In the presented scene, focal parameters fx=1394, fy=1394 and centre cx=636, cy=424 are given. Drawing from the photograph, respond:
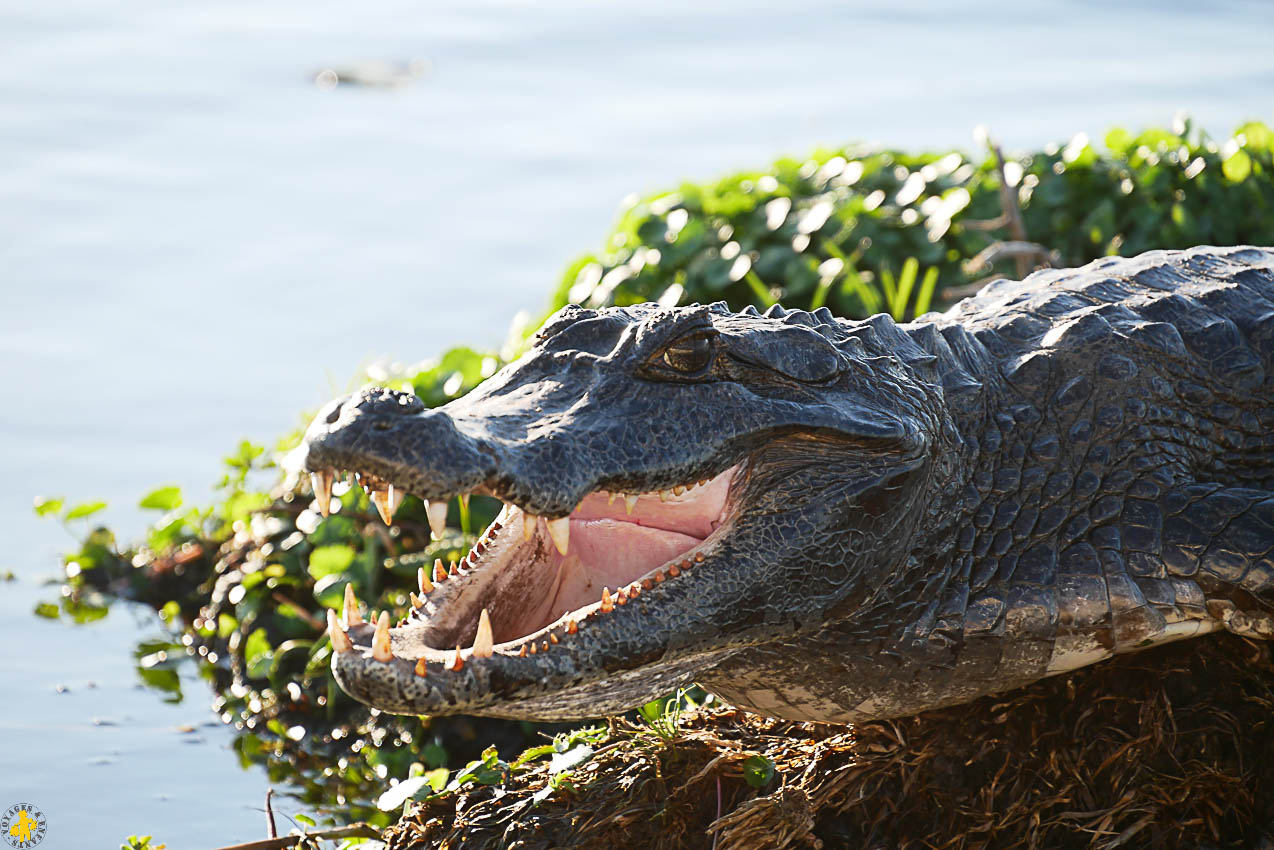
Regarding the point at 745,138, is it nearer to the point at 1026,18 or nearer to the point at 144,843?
the point at 1026,18

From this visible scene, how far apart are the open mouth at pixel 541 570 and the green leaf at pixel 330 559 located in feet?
5.91

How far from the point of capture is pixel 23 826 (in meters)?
3.79

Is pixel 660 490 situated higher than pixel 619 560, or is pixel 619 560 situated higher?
pixel 660 490

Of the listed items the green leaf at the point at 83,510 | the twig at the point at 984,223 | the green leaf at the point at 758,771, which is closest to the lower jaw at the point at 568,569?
the green leaf at the point at 758,771

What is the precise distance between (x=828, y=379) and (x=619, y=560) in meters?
0.59

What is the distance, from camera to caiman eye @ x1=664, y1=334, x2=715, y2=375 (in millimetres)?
2762

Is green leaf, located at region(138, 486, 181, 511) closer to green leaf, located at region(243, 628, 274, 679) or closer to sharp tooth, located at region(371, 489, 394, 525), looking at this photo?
green leaf, located at region(243, 628, 274, 679)

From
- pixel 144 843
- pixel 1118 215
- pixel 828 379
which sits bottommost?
pixel 144 843

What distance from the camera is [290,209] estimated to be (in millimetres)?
9117

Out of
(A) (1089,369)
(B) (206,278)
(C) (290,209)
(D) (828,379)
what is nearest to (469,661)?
(D) (828,379)

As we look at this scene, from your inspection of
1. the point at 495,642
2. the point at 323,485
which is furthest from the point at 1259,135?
the point at 323,485

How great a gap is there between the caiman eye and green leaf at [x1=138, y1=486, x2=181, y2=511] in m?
3.05

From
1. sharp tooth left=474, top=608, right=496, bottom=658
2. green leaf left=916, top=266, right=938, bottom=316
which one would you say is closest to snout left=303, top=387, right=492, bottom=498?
sharp tooth left=474, top=608, right=496, bottom=658

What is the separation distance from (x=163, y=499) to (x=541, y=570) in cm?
281
